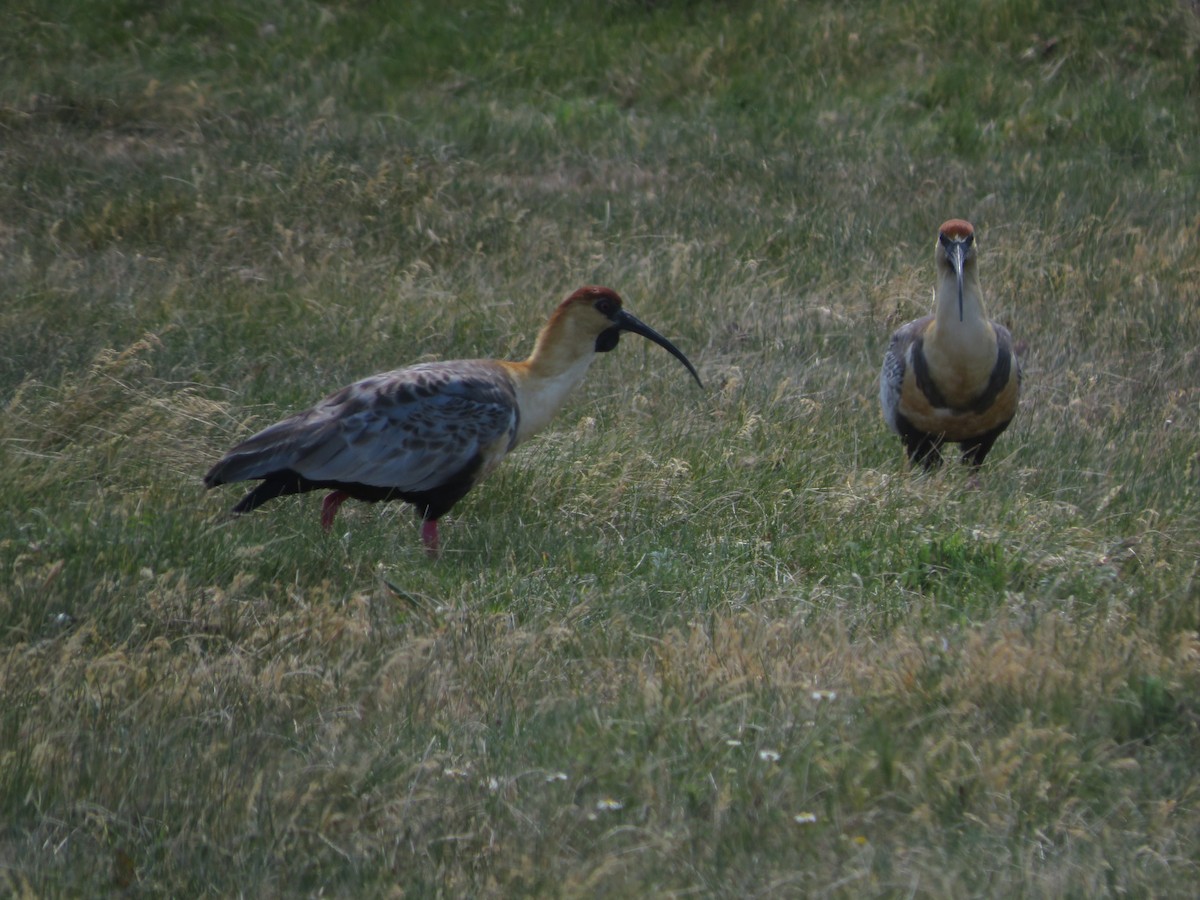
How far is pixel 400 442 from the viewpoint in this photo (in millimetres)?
5926

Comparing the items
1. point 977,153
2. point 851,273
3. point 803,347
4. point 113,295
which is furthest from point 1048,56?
point 113,295

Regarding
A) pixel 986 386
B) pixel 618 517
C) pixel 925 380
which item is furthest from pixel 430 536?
pixel 986 386

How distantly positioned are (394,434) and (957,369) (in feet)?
8.32

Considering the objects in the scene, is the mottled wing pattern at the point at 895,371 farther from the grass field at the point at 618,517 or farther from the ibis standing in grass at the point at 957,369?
the grass field at the point at 618,517

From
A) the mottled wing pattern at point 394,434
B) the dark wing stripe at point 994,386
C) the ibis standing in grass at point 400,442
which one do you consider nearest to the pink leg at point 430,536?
the ibis standing in grass at point 400,442

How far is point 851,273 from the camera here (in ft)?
32.2

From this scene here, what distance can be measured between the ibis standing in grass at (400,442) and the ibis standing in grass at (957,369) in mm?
1785

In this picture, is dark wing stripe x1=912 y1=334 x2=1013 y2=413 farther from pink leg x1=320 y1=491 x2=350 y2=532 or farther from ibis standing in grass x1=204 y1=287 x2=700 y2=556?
pink leg x1=320 y1=491 x2=350 y2=532

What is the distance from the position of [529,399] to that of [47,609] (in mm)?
2261

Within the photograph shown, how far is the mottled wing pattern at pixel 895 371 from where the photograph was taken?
7.08 meters

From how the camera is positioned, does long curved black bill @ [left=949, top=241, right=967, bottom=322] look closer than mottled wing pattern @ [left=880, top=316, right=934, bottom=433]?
Yes

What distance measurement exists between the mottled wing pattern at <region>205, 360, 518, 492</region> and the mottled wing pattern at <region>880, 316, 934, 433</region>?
1923 mm

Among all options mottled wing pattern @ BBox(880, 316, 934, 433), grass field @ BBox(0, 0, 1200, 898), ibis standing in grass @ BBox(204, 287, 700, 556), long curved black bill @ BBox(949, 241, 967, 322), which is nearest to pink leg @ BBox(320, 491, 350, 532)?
ibis standing in grass @ BBox(204, 287, 700, 556)

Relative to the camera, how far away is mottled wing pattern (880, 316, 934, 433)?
7081 mm
